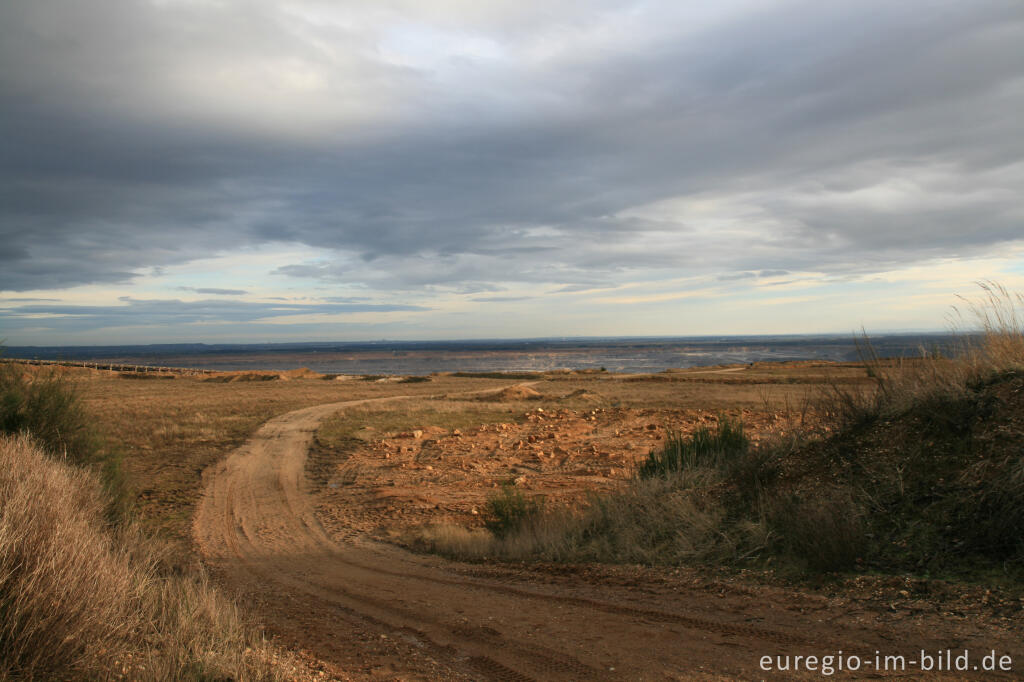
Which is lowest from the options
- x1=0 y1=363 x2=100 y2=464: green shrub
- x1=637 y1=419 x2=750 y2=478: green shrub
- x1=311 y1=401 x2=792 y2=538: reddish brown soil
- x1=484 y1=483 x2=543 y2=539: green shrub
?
x1=311 y1=401 x2=792 y2=538: reddish brown soil

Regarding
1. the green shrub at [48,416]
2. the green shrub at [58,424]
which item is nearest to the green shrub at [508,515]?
the green shrub at [58,424]

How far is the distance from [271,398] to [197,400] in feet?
14.6

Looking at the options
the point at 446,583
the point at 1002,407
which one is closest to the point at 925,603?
the point at 1002,407

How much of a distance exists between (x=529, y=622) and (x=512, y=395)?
110ft

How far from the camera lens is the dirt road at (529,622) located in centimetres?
496

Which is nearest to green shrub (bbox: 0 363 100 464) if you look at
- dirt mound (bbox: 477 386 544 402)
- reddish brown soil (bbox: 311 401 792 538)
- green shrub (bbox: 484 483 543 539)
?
reddish brown soil (bbox: 311 401 792 538)

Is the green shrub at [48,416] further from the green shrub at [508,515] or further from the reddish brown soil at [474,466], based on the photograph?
the green shrub at [508,515]

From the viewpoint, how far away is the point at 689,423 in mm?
23844

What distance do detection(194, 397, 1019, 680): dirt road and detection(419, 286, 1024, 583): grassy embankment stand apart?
844 millimetres

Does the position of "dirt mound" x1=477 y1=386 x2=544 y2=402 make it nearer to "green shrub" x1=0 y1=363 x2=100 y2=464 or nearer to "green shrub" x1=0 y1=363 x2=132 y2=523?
"green shrub" x1=0 y1=363 x2=132 y2=523

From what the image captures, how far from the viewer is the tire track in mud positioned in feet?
16.8

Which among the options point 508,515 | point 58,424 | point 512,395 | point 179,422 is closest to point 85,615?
point 508,515

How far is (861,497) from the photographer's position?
6.95 m

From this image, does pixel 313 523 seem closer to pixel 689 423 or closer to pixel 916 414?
pixel 916 414
